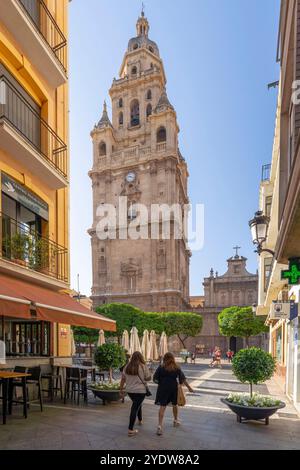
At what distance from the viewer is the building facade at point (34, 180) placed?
888 cm

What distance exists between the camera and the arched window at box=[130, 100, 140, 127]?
58.2 m

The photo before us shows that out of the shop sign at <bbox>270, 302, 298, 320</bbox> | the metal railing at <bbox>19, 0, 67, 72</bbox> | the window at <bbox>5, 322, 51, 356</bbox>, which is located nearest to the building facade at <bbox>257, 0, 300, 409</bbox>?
the shop sign at <bbox>270, 302, 298, 320</bbox>

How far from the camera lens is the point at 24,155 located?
9.66m

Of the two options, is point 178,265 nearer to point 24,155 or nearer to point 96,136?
point 96,136

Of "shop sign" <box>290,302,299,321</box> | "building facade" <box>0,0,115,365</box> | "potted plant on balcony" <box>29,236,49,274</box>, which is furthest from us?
"potted plant on balcony" <box>29,236,49,274</box>

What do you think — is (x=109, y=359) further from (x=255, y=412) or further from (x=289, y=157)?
(x=289, y=157)

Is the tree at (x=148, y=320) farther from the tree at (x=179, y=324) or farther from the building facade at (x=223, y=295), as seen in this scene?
the building facade at (x=223, y=295)

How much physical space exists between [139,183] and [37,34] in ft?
140

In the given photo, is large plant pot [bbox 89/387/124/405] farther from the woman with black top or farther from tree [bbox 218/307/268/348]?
tree [bbox 218/307/268/348]

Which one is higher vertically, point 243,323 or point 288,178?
point 288,178

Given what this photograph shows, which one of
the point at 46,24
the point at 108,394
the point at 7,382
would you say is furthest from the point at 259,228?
the point at 46,24

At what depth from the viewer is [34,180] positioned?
35.4 ft

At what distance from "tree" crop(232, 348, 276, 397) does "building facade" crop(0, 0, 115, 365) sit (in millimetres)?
3652
